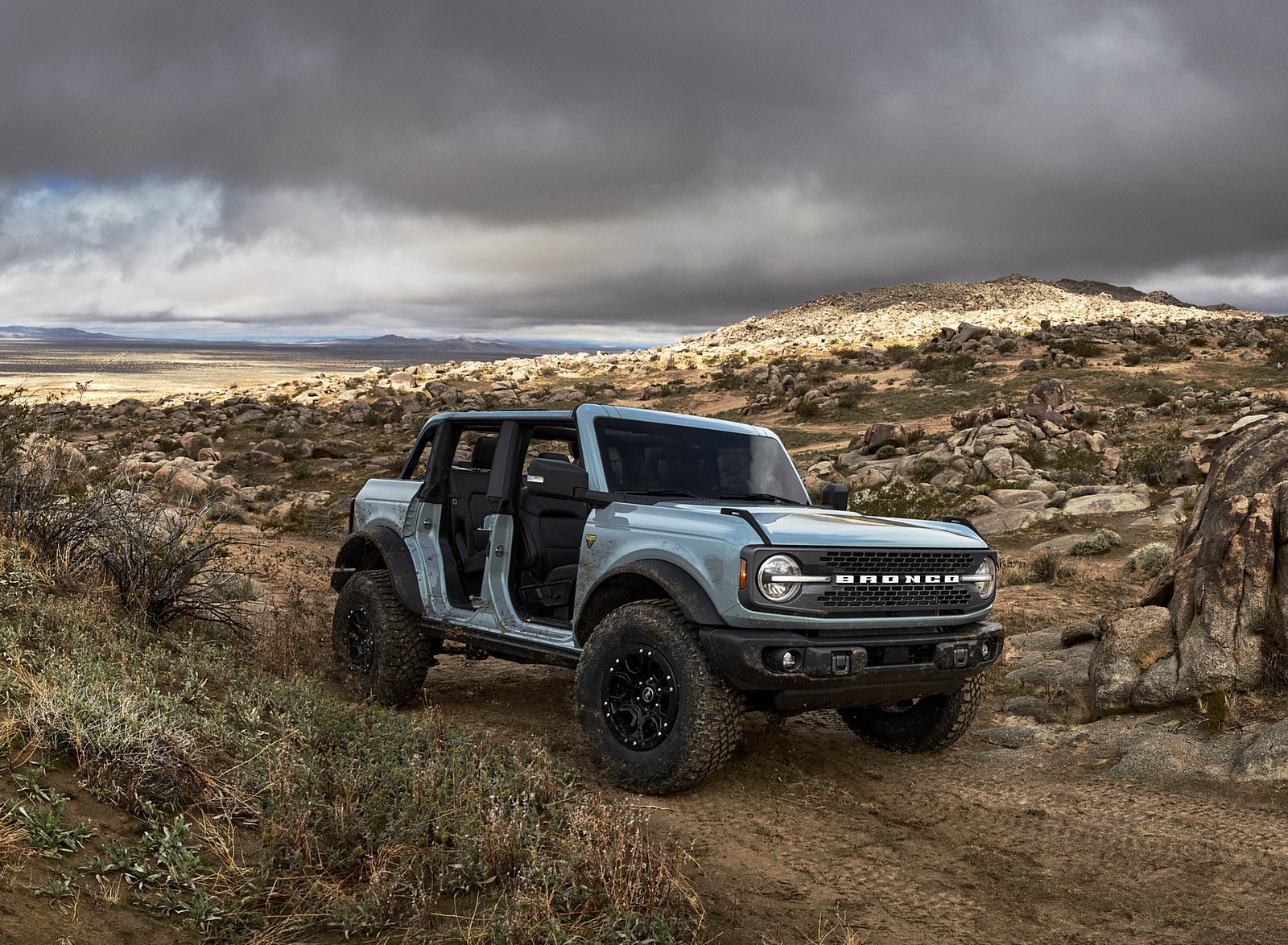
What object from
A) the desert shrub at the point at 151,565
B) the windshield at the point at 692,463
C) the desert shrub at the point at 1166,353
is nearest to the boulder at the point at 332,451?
the desert shrub at the point at 151,565

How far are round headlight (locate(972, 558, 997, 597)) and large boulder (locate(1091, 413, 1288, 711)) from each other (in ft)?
6.24

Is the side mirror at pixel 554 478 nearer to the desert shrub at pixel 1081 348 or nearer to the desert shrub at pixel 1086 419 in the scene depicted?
the desert shrub at pixel 1086 419

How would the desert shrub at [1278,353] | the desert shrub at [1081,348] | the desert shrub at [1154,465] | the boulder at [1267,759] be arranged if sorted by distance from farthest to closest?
1. the desert shrub at [1081,348]
2. the desert shrub at [1278,353]
3. the desert shrub at [1154,465]
4. the boulder at [1267,759]

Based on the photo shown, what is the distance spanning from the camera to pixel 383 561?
7.54 meters

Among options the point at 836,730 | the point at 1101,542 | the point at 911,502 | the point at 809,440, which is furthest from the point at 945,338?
the point at 836,730

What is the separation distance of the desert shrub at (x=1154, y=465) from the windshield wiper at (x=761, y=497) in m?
13.3

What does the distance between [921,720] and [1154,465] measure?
13.8 m

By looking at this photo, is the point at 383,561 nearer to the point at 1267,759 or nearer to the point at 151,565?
the point at 151,565

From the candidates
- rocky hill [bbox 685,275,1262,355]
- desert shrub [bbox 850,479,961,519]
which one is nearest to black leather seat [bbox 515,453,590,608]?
desert shrub [bbox 850,479,961,519]

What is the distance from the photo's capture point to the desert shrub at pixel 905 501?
1728cm

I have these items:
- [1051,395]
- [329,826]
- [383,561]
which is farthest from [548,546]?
[1051,395]

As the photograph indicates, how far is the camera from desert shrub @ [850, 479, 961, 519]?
17281 millimetres

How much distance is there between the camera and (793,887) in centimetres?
428

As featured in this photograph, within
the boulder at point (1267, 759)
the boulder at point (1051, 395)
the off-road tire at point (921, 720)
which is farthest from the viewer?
the boulder at point (1051, 395)
